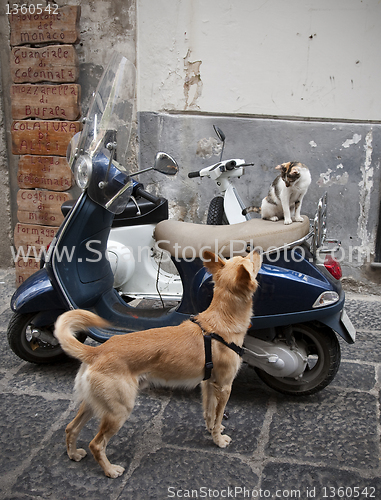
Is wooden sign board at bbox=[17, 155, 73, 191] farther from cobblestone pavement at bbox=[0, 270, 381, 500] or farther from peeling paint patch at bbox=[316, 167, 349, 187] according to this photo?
peeling paint patch at bbox=[316, 167, 349, 187]

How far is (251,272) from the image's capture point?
2008 mm

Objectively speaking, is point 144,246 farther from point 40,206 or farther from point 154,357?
point 40,206

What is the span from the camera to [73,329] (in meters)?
2.03

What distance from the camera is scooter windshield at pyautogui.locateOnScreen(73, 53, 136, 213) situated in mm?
2566

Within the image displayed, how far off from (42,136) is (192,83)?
1608 millimetres

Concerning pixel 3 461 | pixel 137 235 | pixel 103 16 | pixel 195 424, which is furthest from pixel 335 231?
pixel 3 461

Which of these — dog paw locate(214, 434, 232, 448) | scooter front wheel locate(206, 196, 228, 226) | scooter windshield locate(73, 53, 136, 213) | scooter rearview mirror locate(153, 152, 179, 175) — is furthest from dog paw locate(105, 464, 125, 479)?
scooter front wheel locate(206, 196, 228, 226)

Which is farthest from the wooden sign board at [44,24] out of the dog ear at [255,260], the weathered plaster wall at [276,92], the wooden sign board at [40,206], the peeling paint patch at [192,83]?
the dog ear at [255,260]

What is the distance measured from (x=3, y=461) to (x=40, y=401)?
534mm

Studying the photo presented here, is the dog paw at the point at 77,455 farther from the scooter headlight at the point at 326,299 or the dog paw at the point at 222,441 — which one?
the scooter headlight at the point at 326,299

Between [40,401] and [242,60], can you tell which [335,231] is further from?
[40,401]

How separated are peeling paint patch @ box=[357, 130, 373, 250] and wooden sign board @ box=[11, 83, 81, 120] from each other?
2.88 metres

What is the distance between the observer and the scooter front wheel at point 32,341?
2.98 m

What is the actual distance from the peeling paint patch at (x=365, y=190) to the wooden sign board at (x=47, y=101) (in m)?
2.88
